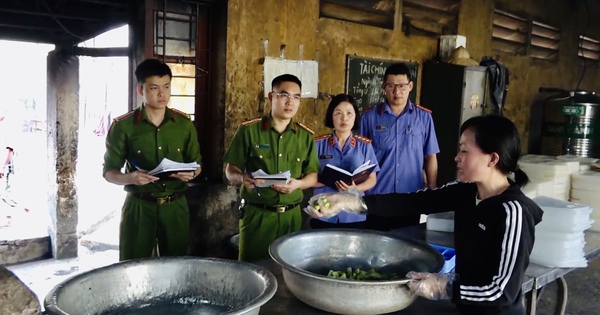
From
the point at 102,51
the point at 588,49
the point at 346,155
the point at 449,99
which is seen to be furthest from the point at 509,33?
the point at 102,51

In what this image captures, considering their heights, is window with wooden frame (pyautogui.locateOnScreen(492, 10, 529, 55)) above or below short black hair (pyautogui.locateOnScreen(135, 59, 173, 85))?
above

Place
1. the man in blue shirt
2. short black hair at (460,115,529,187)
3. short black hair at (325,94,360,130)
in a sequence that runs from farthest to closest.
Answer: the man in blue shirt
short black hair at (325,94,360,130)
short black hair at (460,115,529,187)

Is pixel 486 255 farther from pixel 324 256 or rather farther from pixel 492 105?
pixel 492 105

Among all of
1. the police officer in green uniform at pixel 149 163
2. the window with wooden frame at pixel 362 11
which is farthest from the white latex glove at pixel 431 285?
the window with wooden frame at pixel 362 11

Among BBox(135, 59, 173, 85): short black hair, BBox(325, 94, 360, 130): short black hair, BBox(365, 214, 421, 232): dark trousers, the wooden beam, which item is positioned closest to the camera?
BBox(135, 59, 173, 85): short black hair

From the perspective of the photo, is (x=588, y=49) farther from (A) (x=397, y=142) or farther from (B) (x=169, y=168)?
(B) (x=169, y=168)

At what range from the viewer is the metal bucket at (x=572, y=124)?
8.07 meters

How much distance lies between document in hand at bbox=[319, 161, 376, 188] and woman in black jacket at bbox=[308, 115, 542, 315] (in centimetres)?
113

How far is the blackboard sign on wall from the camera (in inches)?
206

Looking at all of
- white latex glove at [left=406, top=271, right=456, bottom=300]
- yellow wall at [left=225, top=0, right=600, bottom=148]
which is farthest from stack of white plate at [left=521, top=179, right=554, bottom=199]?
yellow wall at [left=225, top=0, right=600, bottom=148]

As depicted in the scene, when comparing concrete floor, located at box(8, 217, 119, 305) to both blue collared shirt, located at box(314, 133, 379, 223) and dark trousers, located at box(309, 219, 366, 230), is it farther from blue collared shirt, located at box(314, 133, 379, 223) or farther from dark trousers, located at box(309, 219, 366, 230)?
blue collared shirt, located at box(314, 133, 379, 223)

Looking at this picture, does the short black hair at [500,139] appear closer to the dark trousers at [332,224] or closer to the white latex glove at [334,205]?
the white latex glove at [334,205]

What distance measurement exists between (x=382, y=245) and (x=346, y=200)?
28 cm

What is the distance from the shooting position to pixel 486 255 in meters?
1.66
